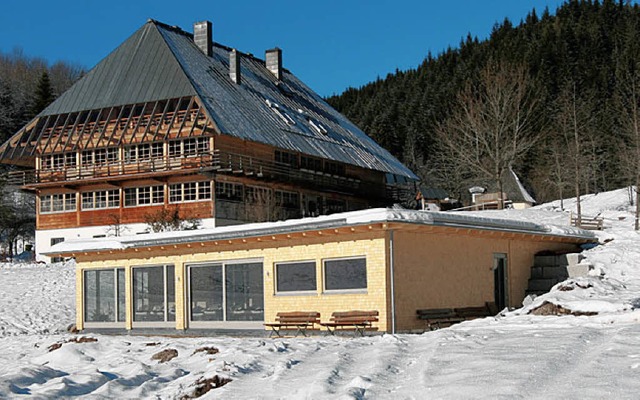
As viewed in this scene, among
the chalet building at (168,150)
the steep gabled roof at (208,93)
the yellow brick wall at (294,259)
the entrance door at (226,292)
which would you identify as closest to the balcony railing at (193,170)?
the chalet building at (168,150)

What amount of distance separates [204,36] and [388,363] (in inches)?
1590

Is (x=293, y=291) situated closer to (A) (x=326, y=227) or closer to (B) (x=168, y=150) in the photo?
(A) (x=326, y=227)

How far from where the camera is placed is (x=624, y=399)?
36.8ft

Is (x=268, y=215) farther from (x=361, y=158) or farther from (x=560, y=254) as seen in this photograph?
(x=560, y=254)

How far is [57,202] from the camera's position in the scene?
157 feet

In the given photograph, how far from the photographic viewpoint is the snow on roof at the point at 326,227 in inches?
776

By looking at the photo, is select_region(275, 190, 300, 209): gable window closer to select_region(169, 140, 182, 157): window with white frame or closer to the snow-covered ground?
select_region(169, 140, 182, 157): window with white frame

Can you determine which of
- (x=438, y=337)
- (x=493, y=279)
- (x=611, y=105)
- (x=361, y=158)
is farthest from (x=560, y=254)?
(x=611, y=105)

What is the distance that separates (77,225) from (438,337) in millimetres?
33092

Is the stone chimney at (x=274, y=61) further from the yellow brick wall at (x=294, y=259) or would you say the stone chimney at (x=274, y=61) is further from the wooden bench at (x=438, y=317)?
the wooden bench at (x=438, y=317)

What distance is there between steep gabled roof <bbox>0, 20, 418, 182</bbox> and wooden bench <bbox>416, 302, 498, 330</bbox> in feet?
73.7

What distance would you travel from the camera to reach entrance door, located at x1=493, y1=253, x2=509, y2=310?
23922 mm

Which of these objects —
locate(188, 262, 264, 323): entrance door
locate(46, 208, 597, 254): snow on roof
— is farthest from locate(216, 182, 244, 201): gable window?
locate(188, 262, 264, 323): entrance door

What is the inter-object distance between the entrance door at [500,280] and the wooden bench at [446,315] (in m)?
1.69
